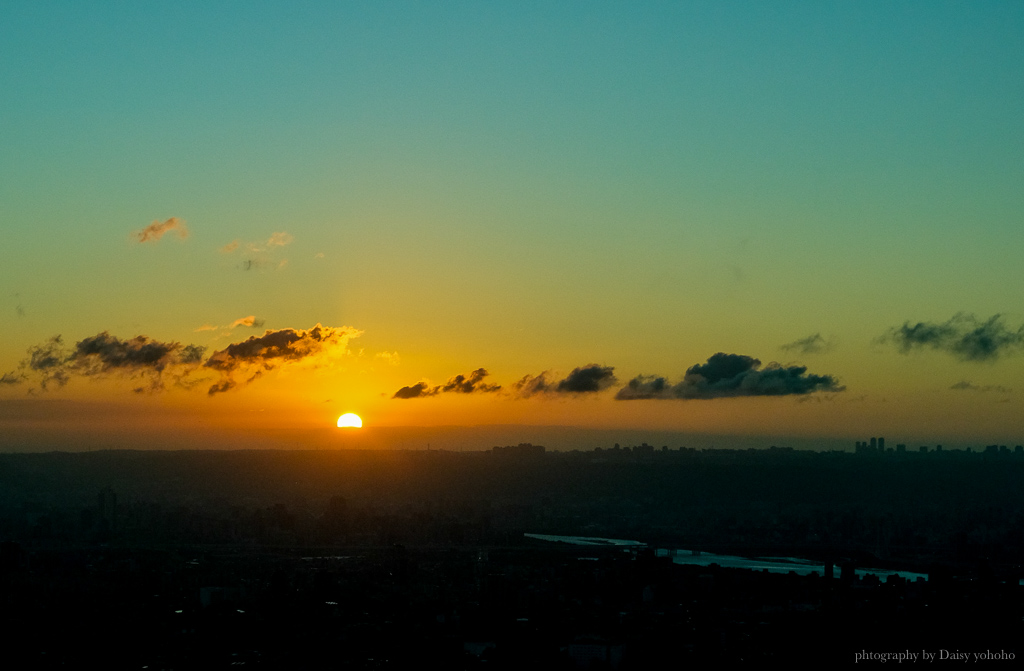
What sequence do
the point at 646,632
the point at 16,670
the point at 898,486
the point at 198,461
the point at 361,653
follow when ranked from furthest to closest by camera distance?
the point at 198,461, the point at 898,486, the point at 646,632, the point at 361,653, the point at 16,670

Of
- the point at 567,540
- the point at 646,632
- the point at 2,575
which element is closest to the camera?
the point at 646,632

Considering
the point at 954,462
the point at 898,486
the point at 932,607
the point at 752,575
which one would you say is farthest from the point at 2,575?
the point at 954,462

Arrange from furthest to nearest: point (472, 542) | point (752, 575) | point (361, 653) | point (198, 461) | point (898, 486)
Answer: point (198, 461) → point (898, 486) → point (472, 542) → point (752, 575) → point (361, 653)

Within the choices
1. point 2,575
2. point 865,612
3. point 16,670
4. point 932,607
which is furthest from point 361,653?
point 2,575

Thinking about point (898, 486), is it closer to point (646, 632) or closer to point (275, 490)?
point (275, 490)

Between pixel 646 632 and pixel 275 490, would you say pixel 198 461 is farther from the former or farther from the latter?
pixel 646 632

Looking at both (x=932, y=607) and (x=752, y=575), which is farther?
(x=752, y=575)
